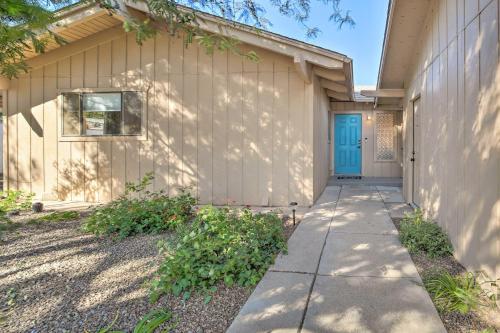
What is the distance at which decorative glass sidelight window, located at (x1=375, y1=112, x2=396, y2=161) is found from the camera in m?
11.9

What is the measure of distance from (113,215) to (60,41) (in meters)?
2.64

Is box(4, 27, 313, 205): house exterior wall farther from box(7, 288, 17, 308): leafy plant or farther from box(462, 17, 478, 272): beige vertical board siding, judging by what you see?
box(7, 288, 17, 308): leafy plant

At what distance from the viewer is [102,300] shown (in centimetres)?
289

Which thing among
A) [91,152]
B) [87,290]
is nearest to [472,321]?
→ [87,290]

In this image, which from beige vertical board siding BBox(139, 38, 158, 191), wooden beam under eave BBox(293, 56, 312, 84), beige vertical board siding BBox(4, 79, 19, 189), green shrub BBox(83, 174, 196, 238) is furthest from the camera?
beige vertical board siding BBox(4, 79, 19, 189)

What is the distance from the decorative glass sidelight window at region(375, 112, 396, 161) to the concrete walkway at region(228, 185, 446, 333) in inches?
284

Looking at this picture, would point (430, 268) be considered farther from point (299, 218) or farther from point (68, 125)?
point (68, 125)

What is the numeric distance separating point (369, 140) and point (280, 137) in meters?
6.16

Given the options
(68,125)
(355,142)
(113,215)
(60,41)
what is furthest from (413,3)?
(355,142)

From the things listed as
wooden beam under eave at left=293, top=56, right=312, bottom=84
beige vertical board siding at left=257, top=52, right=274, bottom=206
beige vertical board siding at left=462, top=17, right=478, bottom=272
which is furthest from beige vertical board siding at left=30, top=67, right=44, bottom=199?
beige vertical board siding at left=462, top=17, right=478, bottom=272

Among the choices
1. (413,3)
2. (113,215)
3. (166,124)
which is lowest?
(113,215)

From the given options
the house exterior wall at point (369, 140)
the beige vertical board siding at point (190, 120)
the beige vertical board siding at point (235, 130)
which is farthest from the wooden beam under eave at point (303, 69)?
the house exterior wall at point (369, 140)

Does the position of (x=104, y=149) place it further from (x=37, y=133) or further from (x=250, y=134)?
(x=250, y=134)

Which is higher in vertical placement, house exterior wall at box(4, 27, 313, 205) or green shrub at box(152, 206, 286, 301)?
house exterior wall at box(4, 27, 313, 205)
